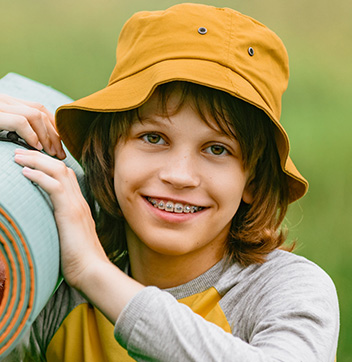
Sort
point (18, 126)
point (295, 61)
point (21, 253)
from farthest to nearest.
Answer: point (295, 61) → point (18, 126) → point (21, 253)

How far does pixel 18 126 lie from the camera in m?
1.38

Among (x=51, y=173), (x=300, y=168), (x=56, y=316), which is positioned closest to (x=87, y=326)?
(x=56, y=316)

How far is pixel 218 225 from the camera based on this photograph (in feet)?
4.97

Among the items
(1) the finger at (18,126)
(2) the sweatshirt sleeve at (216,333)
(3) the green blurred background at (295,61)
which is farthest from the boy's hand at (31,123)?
(3) the green blurred background at (295,61)

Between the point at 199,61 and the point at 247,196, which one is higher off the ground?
the point at 199,61

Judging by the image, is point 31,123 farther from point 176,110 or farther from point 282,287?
point 282,287

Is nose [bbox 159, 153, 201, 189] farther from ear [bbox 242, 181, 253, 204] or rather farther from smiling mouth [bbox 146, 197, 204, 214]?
ear [bbox 242, 181, 253, 204]

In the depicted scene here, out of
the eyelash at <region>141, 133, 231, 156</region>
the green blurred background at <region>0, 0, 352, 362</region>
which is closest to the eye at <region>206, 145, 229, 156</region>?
the eyelash at <region>141, 133, 231, 156</region>

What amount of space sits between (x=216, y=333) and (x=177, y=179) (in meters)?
0.37

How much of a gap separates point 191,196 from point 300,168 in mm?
2110

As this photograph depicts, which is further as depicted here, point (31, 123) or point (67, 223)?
point (31, 123)

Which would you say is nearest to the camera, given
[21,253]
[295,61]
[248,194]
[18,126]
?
[21,253]

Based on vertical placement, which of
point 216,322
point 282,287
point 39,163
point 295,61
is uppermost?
point 39,163

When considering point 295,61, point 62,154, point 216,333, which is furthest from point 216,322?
point 295,61
